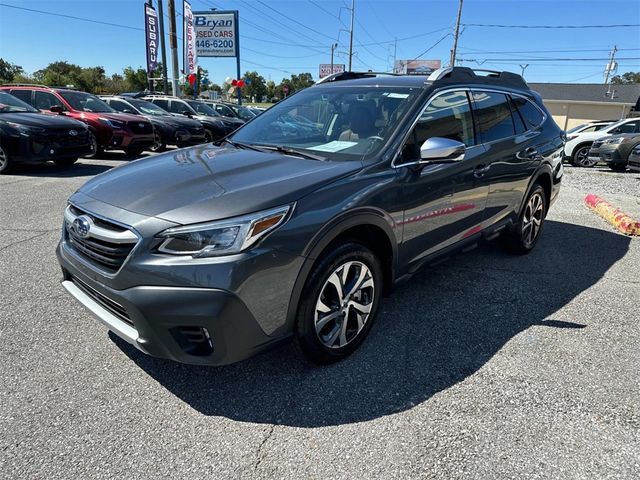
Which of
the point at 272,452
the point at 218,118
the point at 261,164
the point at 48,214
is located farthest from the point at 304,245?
the point at 218,118

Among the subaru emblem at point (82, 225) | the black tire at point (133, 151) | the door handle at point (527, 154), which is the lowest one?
the black tire at point (133, 151)

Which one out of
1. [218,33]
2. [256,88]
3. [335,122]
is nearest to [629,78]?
[256,88]

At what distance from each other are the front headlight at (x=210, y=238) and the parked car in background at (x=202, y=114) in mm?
12464

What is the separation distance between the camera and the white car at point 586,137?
1484 cm

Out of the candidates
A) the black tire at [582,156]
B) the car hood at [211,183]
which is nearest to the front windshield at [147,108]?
the car hood at [211,183]

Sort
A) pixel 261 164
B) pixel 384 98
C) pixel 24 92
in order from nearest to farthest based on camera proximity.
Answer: pixel 261 164 < pixel 384 98 < pixel 24 92

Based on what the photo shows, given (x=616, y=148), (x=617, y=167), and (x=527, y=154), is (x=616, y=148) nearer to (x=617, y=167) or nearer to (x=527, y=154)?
(x=617, y=167)

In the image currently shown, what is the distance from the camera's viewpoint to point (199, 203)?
228 centimetres

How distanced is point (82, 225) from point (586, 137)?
1676 cm

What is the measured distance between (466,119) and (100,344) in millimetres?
3273

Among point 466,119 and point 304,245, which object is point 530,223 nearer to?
point 466,119

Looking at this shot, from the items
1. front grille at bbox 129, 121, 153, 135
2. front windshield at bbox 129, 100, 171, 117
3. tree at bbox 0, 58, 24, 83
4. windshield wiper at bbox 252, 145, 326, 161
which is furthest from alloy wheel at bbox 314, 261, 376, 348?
tree at bbox 0, 58, 24, 83

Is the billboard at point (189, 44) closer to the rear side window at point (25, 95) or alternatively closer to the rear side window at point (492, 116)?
the rear side window at point (25, 95)

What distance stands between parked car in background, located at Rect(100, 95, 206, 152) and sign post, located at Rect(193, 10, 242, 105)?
17045mm
